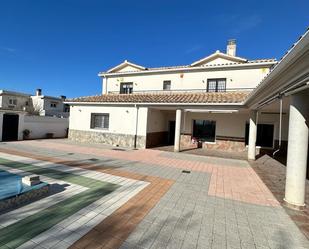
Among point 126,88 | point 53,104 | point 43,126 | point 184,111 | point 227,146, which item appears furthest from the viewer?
point 53,104

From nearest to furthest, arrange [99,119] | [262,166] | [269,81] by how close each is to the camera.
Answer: [269,81], [262,166], [99,119]

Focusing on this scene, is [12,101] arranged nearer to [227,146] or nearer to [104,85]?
[104,85]

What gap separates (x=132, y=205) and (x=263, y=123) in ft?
45.3

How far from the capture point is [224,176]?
755 cm

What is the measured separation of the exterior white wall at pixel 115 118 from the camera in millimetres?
14195

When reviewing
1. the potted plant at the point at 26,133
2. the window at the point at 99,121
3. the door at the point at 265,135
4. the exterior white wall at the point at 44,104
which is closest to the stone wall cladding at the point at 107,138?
the window at the point at 99,121

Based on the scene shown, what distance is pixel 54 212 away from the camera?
3936mm

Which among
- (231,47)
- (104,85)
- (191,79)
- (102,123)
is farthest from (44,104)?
(231,47)

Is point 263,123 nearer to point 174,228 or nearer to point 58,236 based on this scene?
point 174,228

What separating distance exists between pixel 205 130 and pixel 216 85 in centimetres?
Answer: 413

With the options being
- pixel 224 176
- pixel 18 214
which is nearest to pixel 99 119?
pixel 224 176

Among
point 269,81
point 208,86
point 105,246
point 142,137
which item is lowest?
point 105,246

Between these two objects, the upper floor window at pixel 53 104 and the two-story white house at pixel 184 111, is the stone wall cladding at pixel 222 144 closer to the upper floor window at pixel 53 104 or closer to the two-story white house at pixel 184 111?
the two-story white house at pixel 184 111

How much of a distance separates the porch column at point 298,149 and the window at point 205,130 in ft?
36.3
